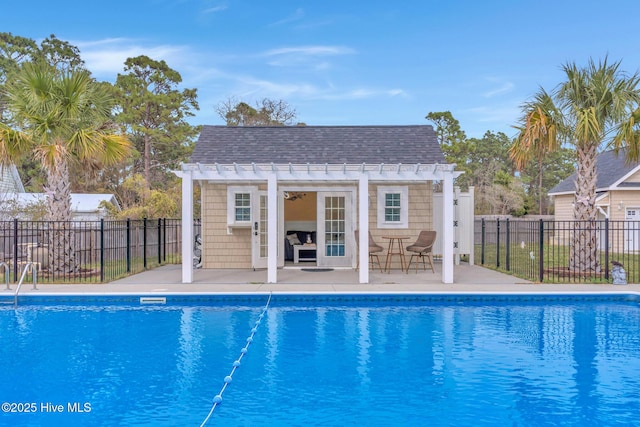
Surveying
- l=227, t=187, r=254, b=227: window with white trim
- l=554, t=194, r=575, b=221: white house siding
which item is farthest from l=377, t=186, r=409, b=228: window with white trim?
l=554, t=194, r=575, b=221: white house siding

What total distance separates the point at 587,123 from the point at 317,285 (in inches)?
262

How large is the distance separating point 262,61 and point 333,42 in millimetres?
4313

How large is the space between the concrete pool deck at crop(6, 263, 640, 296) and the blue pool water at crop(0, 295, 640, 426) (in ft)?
1.15

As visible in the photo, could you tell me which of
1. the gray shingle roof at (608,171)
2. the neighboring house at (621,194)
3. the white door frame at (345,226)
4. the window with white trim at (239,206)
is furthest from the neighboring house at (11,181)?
the gray shingle roof at (608,171)

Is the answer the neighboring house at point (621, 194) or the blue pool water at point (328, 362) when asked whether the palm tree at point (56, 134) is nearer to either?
the blue pool water at point (328, 362)

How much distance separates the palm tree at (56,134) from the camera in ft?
35.4

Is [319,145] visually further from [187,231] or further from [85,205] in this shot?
[85,205]

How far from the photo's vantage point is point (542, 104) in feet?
37.8

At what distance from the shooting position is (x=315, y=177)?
34.6ft

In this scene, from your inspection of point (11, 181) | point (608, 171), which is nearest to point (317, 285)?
point (608, 171)

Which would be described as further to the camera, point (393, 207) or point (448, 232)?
point (393, 207)

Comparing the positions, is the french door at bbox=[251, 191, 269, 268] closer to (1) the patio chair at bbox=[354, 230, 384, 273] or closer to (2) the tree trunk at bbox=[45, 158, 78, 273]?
(1) the patio chair at bbox=[354, 230, 384, 273]

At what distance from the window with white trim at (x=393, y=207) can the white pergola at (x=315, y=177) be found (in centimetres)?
228

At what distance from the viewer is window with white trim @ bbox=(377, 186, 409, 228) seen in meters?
12.9
